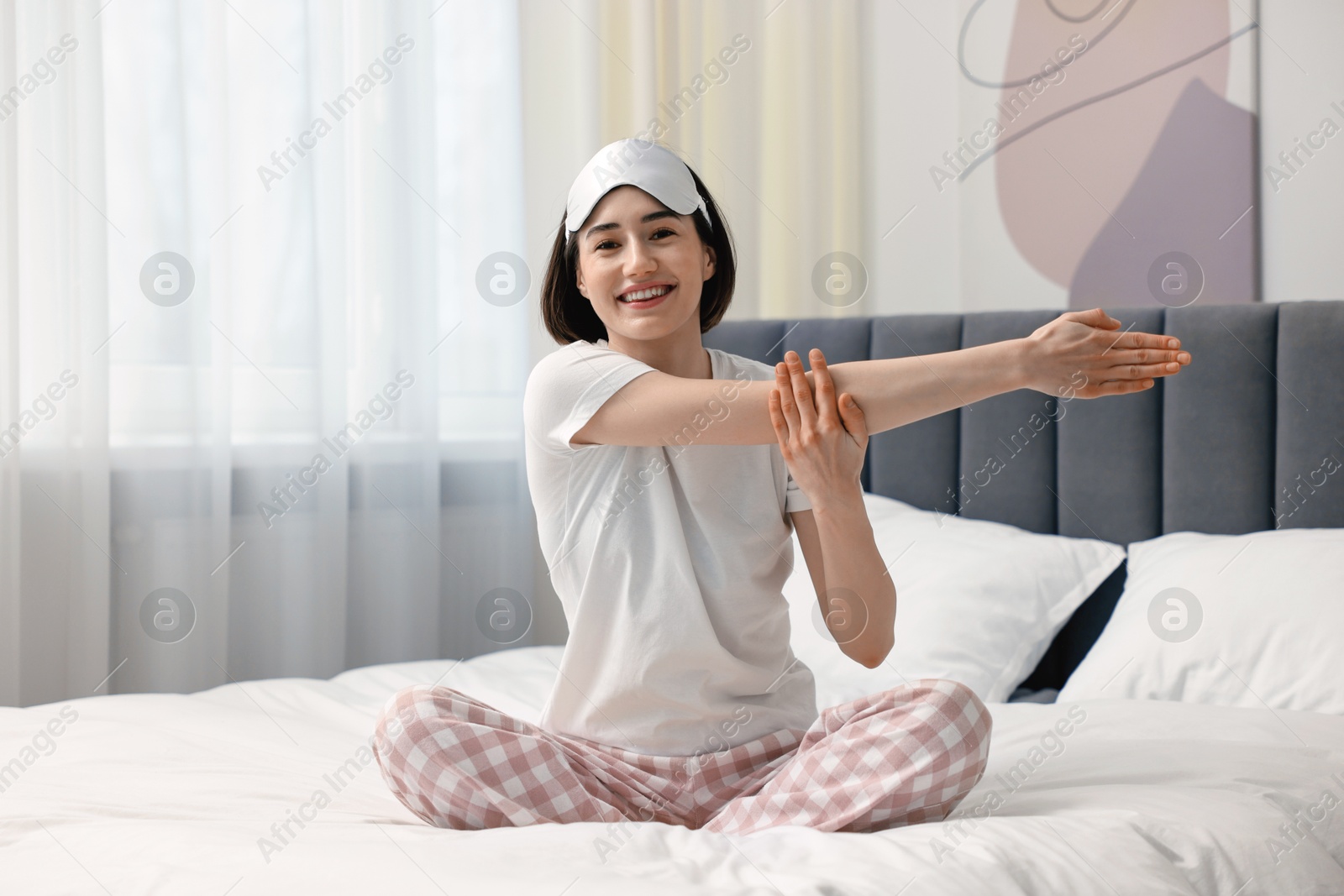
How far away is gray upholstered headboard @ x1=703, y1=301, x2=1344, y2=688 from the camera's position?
5.85 feet

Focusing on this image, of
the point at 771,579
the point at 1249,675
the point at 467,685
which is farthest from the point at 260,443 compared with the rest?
the point at 1249,675

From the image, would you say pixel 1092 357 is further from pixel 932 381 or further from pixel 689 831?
pixel 689 831

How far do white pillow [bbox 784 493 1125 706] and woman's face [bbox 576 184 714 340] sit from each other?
659mm

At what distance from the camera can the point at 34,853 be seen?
3.23ft

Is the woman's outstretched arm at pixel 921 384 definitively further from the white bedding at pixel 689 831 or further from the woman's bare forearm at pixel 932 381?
the white bedding at pixel 689 831

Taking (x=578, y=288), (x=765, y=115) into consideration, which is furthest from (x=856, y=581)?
(x=765, y=115)

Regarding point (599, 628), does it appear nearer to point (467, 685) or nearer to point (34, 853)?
point (34, 853)

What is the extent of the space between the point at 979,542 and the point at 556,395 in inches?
40.7

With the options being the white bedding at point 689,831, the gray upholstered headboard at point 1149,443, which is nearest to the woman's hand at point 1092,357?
the white bedding at point 689,831

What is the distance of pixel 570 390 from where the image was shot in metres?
1.20

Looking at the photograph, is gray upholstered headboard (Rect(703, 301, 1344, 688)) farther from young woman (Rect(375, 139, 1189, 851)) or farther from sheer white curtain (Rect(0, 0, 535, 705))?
sheer white curtain (Rect(0, 0, 535, 705))

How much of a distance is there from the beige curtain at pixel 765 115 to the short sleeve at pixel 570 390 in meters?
1.50

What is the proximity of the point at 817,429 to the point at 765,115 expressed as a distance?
175 cm

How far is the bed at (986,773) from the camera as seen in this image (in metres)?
0.88
